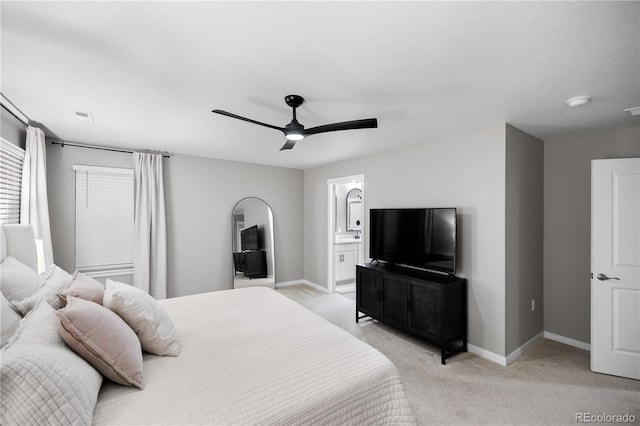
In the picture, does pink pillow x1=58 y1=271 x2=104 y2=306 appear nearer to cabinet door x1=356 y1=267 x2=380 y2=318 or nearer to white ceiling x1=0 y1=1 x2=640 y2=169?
white ceiling x1=0 y1=1 x2=640 y2=169

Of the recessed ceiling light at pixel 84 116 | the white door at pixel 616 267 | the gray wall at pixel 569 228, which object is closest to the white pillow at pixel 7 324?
the recessed ceiling light at pixel 84 116

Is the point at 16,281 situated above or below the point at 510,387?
above

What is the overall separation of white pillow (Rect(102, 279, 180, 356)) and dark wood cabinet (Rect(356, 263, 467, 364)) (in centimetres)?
241

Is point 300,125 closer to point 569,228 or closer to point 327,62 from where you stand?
point 327,62

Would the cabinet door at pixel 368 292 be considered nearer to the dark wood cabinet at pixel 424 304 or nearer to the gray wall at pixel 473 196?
the dark wood cabinet at pixel 424 304

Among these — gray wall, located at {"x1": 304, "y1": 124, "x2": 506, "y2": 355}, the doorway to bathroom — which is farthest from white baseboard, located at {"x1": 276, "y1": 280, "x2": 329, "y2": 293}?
gray wall, located at {"x1": 304, "y1": 124, "x2": 506, "y2": 355}

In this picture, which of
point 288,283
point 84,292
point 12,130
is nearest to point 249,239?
point 288,283

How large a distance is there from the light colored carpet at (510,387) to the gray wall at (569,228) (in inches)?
13.7

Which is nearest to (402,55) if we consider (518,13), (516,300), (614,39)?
(518,13)

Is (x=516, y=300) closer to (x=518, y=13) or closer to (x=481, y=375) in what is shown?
(x=481, y=375)

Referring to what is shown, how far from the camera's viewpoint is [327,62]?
1.71m

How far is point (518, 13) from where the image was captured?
4.23 feet

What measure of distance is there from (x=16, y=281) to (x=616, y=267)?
15.2ft

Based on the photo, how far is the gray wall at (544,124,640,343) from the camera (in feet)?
10.3
